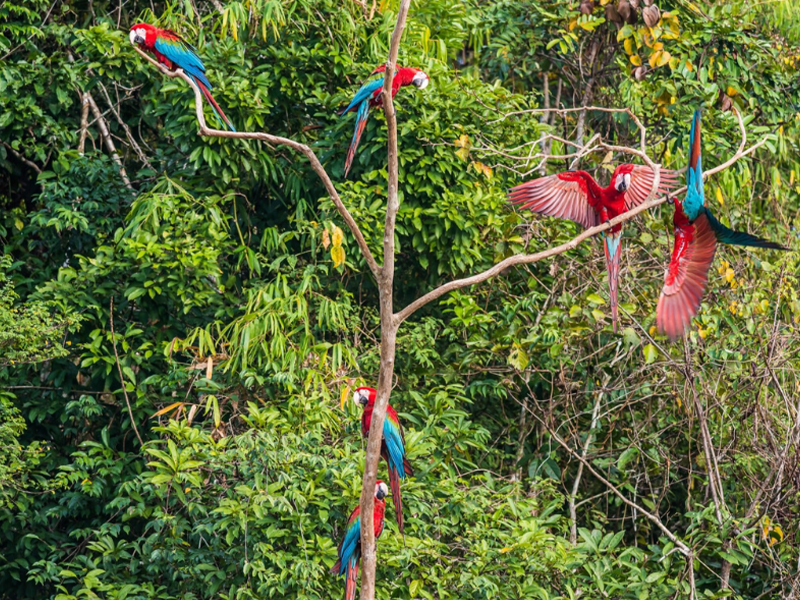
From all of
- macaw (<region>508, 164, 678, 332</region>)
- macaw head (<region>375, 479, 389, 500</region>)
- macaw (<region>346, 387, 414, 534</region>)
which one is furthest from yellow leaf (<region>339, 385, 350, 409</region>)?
macaw (<region>508, 164, 678, 332</region>)

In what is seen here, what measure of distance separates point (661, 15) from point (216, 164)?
236 centimetres

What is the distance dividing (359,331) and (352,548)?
4.60ft

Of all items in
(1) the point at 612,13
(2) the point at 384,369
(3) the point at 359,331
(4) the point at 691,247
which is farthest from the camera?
(1) the point at 612,13

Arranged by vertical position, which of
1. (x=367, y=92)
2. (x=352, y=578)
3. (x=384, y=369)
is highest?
(x=367, y=92)

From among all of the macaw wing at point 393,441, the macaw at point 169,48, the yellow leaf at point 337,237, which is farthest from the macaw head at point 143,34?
the macaw wing at point 393,441

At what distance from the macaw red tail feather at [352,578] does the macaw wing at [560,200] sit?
1.47 meters

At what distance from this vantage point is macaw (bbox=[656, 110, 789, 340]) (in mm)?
3104

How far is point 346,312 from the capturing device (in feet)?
15.1

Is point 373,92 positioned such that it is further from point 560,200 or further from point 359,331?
point 359,331

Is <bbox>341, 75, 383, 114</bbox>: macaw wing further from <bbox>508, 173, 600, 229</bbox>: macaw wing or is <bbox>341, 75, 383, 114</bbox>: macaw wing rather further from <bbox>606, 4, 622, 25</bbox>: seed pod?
<bbox>606, 4, 622, 25</bbox>: seed pod

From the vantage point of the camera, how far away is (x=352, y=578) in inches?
142

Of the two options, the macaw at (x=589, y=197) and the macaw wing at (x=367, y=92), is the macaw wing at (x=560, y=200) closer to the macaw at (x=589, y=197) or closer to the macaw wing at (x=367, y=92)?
the macaw at (x=589, y=197)

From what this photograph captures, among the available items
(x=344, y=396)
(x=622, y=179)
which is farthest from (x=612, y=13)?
(x=344, y=396)

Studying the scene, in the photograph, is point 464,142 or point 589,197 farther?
point 464,142
